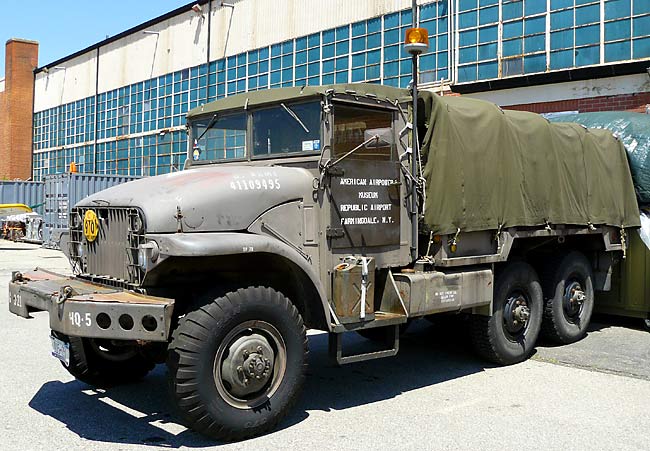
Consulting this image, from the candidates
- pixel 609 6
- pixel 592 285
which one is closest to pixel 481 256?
pixel 592 285

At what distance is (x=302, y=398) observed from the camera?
6.16 m

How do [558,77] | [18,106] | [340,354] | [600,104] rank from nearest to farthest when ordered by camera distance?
[340,354] → [600,104] → [558,77] → [18,106]

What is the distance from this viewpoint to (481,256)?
7109 mm

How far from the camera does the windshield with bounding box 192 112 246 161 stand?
20.8 ft

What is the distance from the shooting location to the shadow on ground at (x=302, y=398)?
5191 millimetres

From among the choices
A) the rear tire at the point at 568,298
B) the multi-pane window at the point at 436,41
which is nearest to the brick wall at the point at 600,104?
the multi-pane window at the point at 436,41

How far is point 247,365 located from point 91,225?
177 centimetres

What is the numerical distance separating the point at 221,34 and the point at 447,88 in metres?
12.8

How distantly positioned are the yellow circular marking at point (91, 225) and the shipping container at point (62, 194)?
64.0ft

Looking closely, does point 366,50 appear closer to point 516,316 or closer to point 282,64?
point 282,64

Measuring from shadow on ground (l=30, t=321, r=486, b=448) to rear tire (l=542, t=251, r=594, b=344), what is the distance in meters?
1.13

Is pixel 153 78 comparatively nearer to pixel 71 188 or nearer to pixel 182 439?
pixel 71 188

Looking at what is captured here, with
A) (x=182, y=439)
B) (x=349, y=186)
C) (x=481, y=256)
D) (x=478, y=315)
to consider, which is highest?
(x=349, y=186)

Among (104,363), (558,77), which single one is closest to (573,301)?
(104,363)
